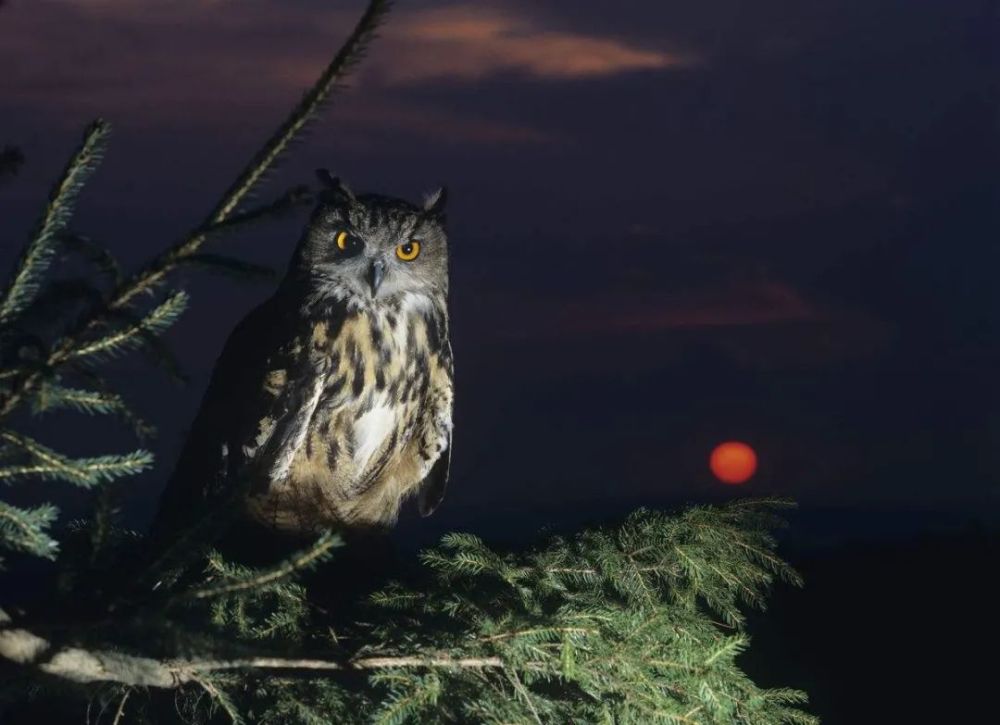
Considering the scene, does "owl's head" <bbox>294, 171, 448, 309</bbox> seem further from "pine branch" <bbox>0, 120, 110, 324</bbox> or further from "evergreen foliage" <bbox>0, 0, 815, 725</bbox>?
"pine branch" <bbox>0, 120, 110, 324</bbox>

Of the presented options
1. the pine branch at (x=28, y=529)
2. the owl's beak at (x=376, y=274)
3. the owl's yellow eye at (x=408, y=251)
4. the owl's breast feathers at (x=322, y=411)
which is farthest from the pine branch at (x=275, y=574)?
the owl's yellow eye at (x=408, y=251)

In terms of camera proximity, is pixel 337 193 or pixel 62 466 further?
pixel 337 193

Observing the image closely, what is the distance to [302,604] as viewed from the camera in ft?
7.34

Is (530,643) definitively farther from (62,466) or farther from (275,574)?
(62,466)

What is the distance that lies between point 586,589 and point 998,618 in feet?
8.93

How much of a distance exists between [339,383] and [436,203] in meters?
0.84

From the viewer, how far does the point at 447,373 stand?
404 cm

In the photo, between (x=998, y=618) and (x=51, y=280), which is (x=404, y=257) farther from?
(x=998, y=618)

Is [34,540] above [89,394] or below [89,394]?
below

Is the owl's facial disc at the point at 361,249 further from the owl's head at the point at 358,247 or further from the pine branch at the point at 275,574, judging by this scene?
the pine branch at the point at 275,574

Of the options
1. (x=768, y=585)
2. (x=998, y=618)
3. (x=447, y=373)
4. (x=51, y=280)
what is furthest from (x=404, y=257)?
(x=998, y=618)

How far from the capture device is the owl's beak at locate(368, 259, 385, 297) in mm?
3787

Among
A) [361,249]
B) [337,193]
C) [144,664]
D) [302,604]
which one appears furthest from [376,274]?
[144,664]

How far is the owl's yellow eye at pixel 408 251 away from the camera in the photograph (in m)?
3.88
